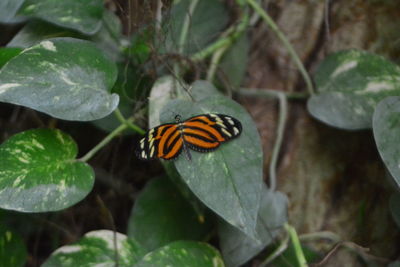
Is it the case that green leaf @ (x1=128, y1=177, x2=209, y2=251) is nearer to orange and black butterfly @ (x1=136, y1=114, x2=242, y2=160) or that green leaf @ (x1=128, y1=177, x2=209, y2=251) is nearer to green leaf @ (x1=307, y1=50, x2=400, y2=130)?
orange and black butterfly @ (x1=136, y1=114, x2=242, y2=160)

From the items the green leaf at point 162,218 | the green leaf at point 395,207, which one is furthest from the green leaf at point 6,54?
the green leaf at point 395,207

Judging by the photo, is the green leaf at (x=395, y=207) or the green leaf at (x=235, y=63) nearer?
the green leaf at (x=395, y=207)

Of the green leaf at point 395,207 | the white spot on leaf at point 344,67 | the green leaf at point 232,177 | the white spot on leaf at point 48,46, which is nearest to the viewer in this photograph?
the green leaf at point 232,177

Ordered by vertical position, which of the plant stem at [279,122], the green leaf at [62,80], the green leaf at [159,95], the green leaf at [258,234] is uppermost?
the green leaf at [62,80]

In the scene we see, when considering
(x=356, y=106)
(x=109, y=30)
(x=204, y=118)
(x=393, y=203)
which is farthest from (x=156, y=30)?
(x=393, y=203)

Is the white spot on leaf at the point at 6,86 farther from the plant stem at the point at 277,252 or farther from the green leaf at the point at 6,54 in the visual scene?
the plant stem at the point at 277,252

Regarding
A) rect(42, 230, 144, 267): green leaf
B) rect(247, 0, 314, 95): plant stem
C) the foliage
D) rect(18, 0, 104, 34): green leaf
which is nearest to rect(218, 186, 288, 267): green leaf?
the foliage

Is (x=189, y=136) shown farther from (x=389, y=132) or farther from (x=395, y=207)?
(x=395, y=207)
